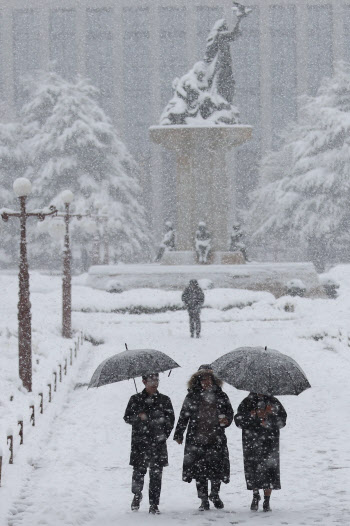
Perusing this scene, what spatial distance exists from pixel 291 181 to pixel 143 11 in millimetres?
23137

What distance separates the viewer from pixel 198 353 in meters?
19.3

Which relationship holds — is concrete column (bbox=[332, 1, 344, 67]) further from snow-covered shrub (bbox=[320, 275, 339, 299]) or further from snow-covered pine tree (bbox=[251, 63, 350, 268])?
snow-covered shrub (bbox=[320, 275, 339, 299])

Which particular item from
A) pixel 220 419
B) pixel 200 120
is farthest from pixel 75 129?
pixel 220 419

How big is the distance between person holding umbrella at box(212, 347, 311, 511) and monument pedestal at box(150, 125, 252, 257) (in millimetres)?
28966

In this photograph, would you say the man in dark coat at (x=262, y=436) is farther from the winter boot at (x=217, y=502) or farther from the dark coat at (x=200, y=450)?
the winter boot at (x=217, y=502)

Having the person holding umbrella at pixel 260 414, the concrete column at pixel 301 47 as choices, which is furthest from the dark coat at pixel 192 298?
the concrete column at pixel 301 47

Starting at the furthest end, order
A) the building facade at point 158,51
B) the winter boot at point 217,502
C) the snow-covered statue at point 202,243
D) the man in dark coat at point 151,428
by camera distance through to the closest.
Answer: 1. the building facade at point 158,51
2. the snow-covered statue at point 202,243
3. the winter boot at point 217,502
4. the man in dark coat at point 151,428

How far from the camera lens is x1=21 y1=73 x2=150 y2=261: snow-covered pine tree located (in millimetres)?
51906

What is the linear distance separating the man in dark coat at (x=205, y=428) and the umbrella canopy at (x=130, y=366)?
0.94 ft

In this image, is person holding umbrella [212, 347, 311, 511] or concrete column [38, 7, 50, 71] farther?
concrete column [38, 7, 50, 71]

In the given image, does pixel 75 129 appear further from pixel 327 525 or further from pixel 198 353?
pixel 327 525

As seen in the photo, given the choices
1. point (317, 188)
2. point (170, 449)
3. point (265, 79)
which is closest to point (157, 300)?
point (317, 188)

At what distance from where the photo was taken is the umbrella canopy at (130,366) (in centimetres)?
706

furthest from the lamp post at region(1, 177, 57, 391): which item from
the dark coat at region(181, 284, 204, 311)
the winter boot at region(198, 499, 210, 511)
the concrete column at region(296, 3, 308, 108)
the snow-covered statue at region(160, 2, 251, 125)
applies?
the concrete column at region(296, 3, 308, 108)
